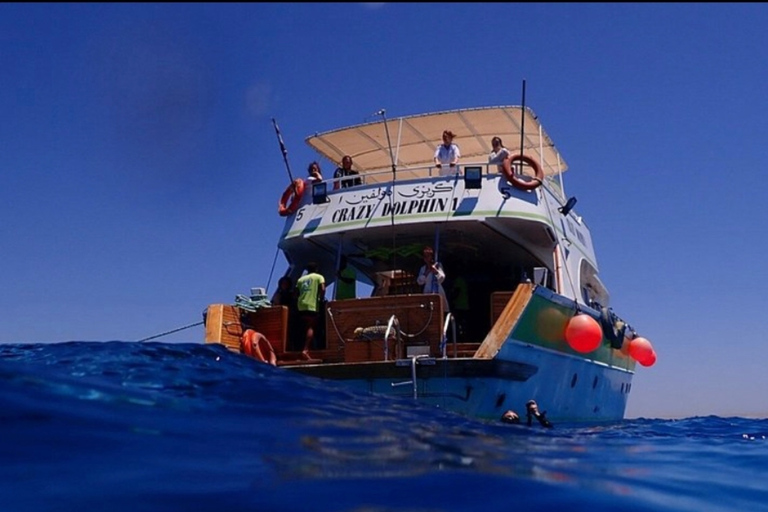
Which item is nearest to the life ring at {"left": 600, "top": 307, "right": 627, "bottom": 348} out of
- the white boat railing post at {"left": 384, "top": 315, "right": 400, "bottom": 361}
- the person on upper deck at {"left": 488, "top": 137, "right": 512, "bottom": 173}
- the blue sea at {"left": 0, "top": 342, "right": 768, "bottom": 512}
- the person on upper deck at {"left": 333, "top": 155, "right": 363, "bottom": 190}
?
the person on upper deck at {"left": 488, "top": 137, "right": 512, "bottom": 173}

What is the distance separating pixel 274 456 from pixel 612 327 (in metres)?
9.26

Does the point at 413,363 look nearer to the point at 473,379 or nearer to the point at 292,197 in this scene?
the point at 473,379

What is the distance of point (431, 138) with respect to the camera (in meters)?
14.2

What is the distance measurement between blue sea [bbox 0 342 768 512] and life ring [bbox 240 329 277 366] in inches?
129

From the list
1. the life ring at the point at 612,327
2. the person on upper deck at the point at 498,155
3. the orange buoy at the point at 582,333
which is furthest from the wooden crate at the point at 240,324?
the life ring at the point at 612,327

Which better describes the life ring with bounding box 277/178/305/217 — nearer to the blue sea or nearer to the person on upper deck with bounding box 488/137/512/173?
the person on upper deck with bounding box 488/137/512/173

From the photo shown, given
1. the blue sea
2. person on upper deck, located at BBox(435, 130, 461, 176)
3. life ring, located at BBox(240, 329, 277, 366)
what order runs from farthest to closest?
1. person on upper deck, located at BBox(435, 130, 461, 176)
2. life ring, located at BBox(240, 329, 277, 366)
3. the blue sea

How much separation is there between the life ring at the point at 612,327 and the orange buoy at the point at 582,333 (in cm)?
195

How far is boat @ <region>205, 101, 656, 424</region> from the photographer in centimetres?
891

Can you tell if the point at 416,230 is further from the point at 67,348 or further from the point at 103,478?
the point at 103,478

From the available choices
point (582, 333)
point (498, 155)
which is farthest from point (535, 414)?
point (498, 155)

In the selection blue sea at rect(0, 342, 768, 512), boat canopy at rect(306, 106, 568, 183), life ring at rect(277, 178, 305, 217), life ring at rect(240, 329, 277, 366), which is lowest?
blue sea at rect(0, 342, 768, 512)

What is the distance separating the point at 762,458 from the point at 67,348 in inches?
255

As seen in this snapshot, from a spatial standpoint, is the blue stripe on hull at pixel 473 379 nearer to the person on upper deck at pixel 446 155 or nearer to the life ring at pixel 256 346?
the life ring at pixel 256 346
